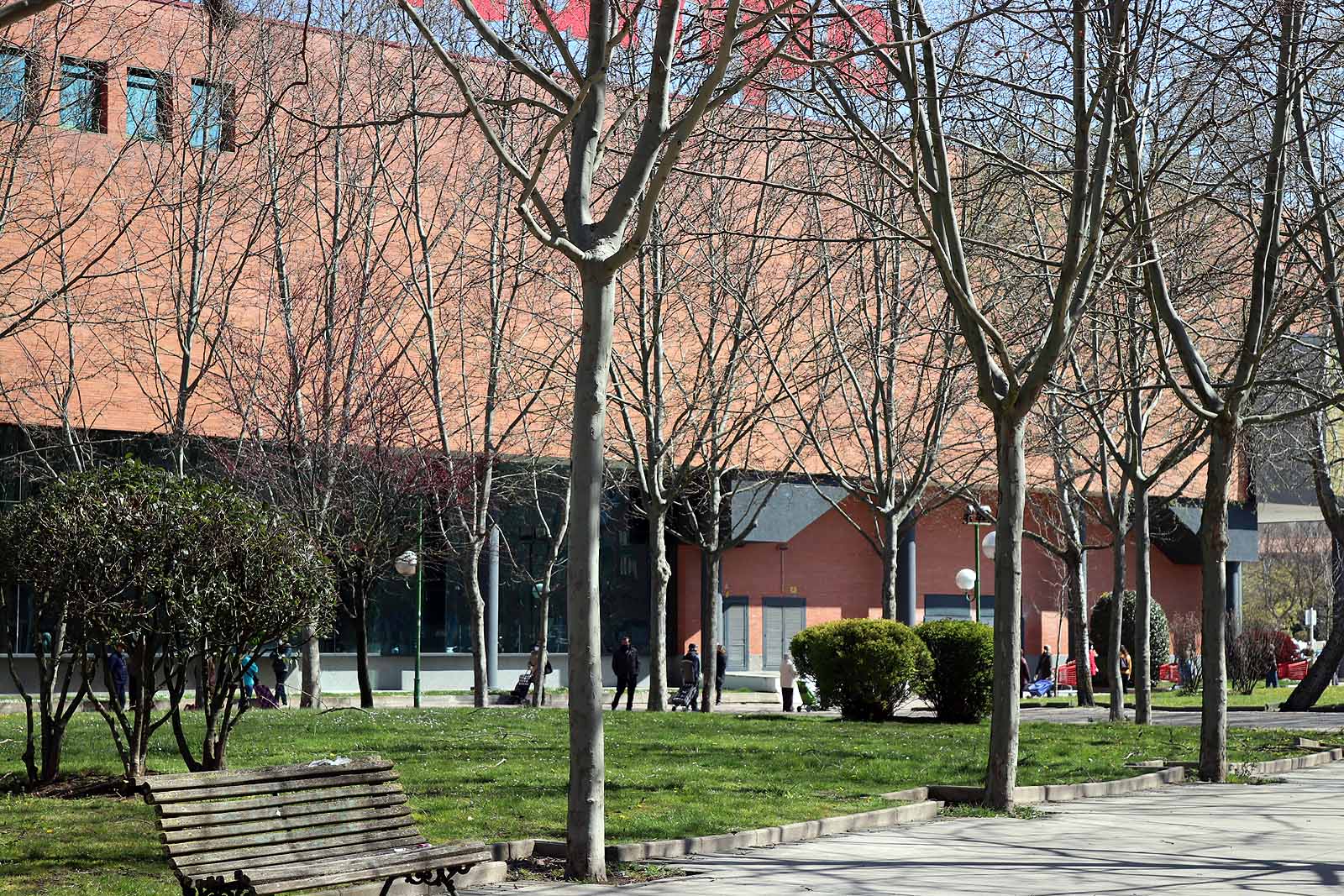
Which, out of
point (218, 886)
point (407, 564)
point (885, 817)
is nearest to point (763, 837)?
point (885, 817)

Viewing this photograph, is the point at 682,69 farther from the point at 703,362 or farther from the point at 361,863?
the point at 703,362

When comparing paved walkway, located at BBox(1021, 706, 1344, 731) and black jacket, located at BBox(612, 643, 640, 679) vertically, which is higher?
black jacket, located at BBox(612, 643, 640, 679)

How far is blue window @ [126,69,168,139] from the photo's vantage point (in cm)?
2192

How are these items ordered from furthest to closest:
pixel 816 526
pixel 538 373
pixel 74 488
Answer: pixel 816 526
pixel 538 373
pixel 74 488

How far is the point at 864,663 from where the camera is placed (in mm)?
22375

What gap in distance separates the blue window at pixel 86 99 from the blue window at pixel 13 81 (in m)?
0.47

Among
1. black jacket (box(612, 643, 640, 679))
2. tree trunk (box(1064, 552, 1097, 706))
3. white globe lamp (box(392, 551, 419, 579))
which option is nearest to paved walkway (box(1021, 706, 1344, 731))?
tree trunk (box(1064, 552, 1097, 706))

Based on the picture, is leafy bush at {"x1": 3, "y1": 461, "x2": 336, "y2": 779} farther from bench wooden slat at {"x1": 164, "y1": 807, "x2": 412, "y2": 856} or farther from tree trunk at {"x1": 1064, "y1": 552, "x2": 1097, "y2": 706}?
tree trunk at {"x1": 1064, "y1": 552, "x2": 1097, "y2": 706}

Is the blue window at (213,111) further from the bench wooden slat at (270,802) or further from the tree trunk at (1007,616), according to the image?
the bench wooden slat at (270,802)

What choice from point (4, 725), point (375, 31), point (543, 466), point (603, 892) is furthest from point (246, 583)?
point (543, 466)

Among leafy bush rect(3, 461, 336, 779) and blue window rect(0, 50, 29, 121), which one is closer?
leafy bush rect(3, 461, 336, 779)

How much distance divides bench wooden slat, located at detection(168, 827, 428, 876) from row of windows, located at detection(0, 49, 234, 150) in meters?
11.2

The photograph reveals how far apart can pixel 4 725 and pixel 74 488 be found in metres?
8.14

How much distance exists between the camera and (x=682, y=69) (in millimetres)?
15766
